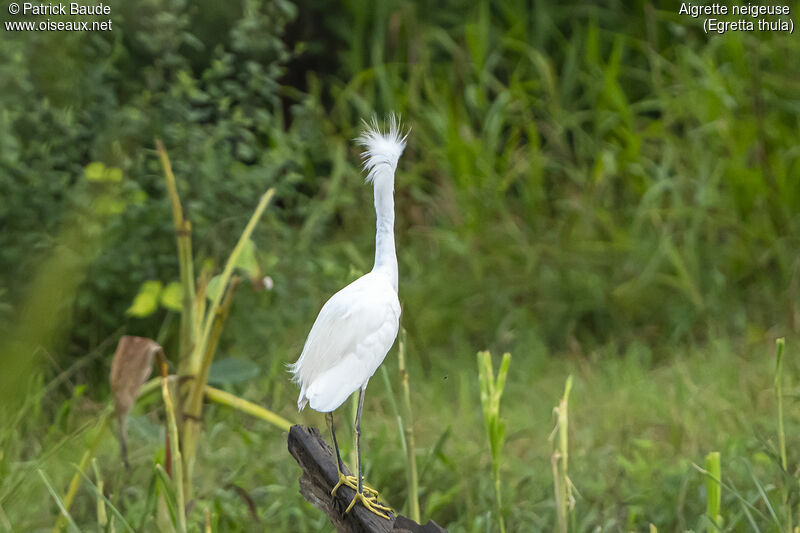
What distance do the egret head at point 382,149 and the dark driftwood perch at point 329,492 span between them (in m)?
0.33

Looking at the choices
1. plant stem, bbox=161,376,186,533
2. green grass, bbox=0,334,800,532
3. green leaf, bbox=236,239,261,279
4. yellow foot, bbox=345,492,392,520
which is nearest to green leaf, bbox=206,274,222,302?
green leaf, bbox=236,239,261,279

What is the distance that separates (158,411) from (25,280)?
0.48 m

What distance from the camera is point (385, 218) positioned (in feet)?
2.74

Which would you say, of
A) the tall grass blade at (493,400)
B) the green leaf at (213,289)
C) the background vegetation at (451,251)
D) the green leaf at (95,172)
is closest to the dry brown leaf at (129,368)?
the green leaf at (213,289)

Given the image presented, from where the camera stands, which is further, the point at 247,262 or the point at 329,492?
the point at 247,262

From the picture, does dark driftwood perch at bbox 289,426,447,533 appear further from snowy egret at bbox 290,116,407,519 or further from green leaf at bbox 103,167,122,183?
green leaf at bbox 103,167,122,183

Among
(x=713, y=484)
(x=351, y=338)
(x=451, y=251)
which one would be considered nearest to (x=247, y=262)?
(x=351, y=338)

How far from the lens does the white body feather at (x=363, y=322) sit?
32.8 inches

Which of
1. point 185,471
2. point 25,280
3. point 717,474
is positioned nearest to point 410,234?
point 25,280

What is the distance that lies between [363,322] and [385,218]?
0.32 feet

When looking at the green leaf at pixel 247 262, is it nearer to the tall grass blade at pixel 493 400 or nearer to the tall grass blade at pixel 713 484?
the tall grass blade at pixel 493 400

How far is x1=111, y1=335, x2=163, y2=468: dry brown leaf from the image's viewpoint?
51.6 inches

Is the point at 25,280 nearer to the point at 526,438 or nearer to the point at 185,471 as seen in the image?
the point at 185,471

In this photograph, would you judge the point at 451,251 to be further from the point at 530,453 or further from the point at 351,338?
the point at 351,338
